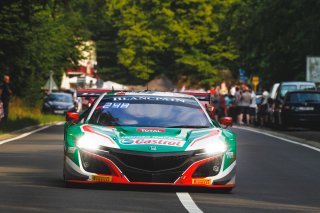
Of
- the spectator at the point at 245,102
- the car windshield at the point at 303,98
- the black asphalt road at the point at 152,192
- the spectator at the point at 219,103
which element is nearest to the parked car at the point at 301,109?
the car windshield at the point at 303,98

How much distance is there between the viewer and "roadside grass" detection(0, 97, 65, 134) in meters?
38.1

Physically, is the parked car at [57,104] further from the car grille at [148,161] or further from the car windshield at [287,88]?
the car grille at [148,161]

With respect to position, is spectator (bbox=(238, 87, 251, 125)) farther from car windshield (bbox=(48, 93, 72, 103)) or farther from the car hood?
the car hood

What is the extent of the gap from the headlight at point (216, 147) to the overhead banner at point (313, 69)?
36.9m

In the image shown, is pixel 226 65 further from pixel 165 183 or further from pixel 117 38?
pixel 165 183

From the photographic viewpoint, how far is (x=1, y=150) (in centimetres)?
2488

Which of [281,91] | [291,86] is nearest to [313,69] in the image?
[291,86]

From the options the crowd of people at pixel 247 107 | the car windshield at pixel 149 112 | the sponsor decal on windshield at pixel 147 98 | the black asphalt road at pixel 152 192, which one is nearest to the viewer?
the black asphalt road at pixel 152 192

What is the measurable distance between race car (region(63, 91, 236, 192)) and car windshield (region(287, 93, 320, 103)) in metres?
27.2

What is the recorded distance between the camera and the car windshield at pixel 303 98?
43406 mm

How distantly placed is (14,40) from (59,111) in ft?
95.1

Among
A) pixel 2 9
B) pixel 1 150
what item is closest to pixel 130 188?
pixel 1 150

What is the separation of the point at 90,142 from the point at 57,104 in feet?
173

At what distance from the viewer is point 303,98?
43.4m
